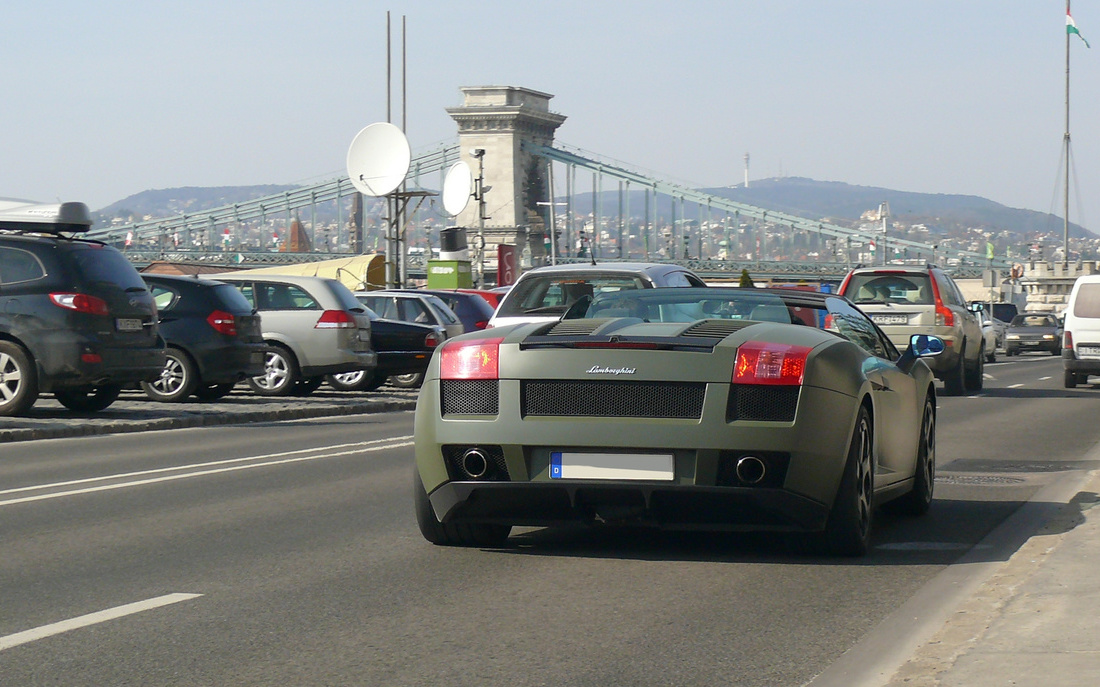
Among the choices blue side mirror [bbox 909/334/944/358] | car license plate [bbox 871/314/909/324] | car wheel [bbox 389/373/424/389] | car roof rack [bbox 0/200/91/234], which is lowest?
car wheel [bbox 389/373/424/389]

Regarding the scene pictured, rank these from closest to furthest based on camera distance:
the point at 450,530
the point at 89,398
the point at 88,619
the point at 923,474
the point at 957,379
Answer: the point at 88,619 < the point at 450,530 < the point at 923,474 < the point at 89,398 < the point at 957,379

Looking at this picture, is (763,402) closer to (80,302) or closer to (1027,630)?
(1027,630)

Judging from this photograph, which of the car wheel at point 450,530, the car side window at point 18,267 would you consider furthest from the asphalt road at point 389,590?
the car side window at point 18,267

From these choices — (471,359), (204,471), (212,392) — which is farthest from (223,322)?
(471,359)

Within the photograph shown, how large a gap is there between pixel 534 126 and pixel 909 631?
362 ft

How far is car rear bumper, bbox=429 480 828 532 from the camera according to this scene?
22.4 feet

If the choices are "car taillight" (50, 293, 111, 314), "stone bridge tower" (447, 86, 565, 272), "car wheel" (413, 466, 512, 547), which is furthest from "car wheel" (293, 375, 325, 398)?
"stone bridge tower" (447, 86, 565, 272)

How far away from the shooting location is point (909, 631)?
19.0ft

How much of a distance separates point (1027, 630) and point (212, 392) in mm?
16431

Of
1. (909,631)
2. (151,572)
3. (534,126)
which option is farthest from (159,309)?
(534,126)

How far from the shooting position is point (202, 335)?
19.1 m

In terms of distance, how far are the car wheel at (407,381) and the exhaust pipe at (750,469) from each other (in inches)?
732

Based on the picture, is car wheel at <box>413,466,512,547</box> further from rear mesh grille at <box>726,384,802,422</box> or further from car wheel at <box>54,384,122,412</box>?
car wheel at <box>54,384,122,412</box>

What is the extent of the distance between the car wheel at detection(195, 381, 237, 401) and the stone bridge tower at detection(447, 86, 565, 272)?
89829 millimetres
